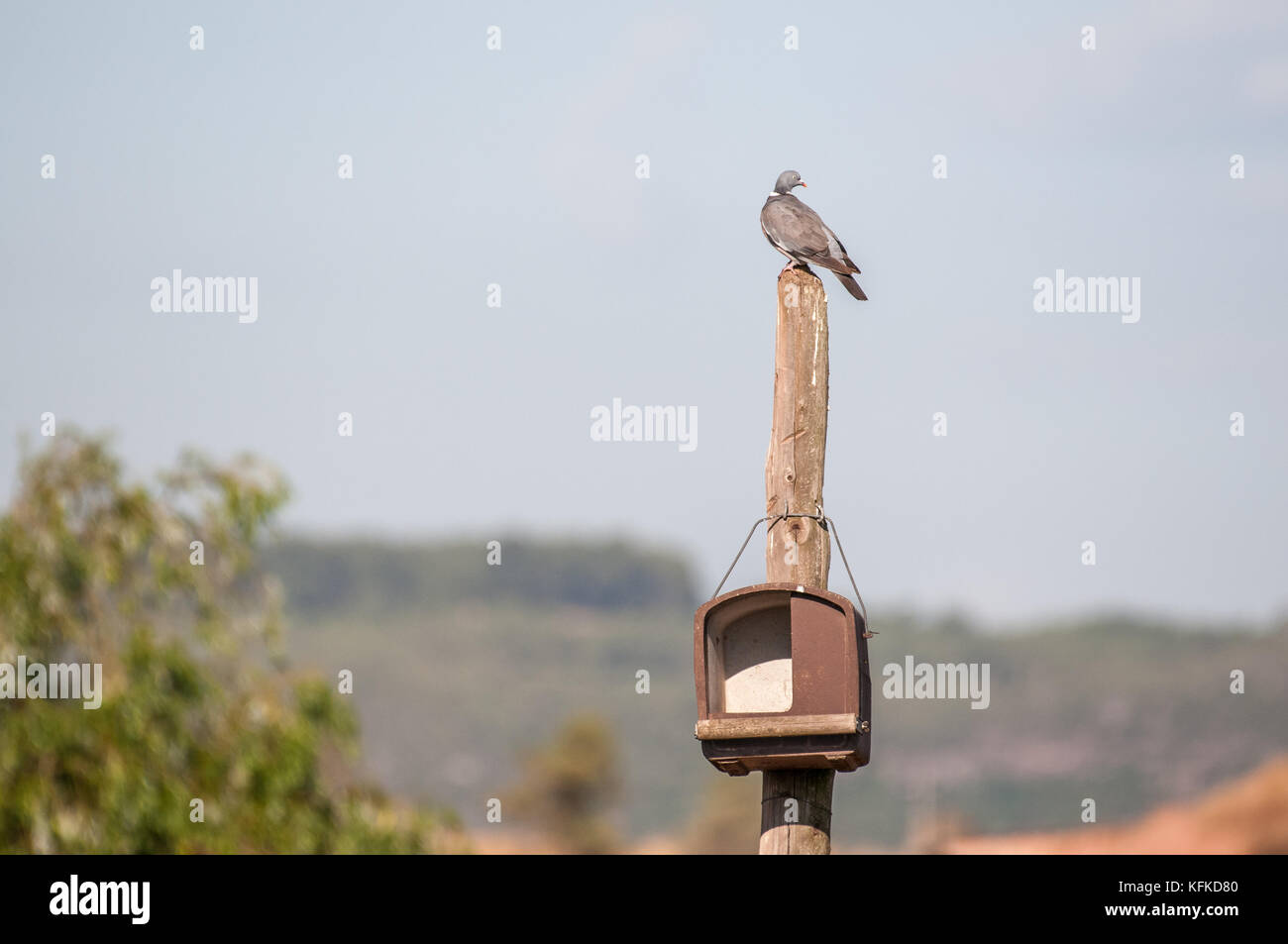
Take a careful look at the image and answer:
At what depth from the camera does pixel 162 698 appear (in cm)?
1355

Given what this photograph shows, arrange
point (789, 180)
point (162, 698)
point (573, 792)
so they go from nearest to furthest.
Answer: point (789, 180)
point (162, 698)
point (573, 792)

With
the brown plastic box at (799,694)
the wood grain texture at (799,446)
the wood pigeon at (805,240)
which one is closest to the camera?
the brown plastic box at (799,694)

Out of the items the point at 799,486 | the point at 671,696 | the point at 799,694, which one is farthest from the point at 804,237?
the point at 671,696

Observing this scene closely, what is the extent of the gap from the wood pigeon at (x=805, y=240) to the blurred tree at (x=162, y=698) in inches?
262

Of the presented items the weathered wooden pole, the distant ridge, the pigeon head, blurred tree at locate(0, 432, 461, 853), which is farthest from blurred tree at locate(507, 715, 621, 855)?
the distant ridge

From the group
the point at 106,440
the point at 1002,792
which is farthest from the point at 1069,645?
the point at 106,440

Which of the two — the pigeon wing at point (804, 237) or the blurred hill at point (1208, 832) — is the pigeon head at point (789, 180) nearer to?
the pigeon wing at point (804, 237)

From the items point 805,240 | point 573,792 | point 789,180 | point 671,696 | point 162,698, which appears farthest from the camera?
point 671,696

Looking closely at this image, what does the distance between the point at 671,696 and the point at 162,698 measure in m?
118

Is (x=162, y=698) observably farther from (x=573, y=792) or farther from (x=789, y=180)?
(x=573, y=792)

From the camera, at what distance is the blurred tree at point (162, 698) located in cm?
1288

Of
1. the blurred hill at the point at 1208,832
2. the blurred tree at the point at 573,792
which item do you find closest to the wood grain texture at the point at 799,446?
the blurred hill at the point at 1208,832

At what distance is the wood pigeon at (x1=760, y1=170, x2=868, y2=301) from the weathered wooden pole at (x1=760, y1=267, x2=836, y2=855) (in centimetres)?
79
